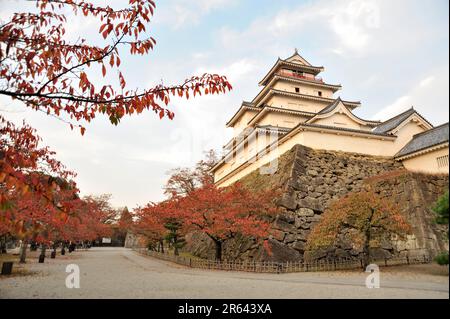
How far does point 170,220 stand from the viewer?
22.5m

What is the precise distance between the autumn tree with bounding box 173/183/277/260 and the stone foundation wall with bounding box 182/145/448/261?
96cm

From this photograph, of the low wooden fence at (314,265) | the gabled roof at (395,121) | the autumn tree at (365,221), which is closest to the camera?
the autumn tree at (365,221)

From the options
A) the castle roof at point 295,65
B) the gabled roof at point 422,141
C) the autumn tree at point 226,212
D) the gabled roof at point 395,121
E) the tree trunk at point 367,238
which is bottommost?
the tree trunk at point 367,238

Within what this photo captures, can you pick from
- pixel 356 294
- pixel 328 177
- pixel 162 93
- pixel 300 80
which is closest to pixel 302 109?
pixel 300 80

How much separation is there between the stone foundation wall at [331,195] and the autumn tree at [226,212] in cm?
96

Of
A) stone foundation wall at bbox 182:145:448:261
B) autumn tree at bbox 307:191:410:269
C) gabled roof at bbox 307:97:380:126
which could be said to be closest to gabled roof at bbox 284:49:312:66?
gabled roof at bbox 307:97:380:126

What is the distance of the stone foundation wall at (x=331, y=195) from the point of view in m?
14.2

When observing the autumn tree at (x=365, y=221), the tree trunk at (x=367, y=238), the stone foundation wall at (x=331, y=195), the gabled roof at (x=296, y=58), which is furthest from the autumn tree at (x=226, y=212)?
the gabled roof at (x=296, y=58)

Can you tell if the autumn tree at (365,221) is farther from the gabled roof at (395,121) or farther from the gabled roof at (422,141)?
the gabled roof at (395,121)

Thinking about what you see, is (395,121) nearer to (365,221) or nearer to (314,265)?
(365,221)

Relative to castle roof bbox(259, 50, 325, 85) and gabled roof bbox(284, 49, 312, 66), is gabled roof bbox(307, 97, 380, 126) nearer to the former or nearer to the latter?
castle roof bbox(259, 50, 325, 85)

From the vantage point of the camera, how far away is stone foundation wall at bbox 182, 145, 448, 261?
14.2 metres
